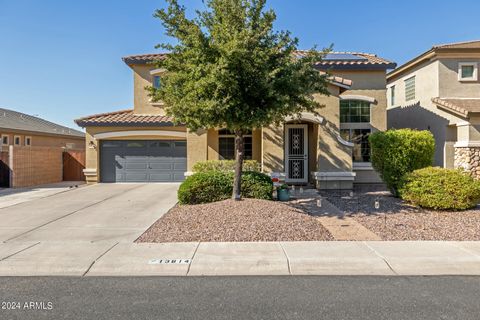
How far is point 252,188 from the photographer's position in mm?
10125

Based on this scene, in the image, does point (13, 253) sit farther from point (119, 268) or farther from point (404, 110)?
point (404, 110)

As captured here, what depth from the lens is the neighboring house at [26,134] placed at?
67.5 feet

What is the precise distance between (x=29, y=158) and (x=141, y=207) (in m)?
9.88

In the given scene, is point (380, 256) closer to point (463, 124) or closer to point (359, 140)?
point (359, 140)

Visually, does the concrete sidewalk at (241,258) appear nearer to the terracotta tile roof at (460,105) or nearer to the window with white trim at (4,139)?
the terracotta tile roof at (460,105)

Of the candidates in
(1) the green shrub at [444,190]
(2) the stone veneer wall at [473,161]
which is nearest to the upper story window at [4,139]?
(1) the green shrub at [444,190]

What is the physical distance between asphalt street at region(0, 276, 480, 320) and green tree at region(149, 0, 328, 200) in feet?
15.3

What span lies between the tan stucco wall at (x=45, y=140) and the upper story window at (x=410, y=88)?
24582 mm

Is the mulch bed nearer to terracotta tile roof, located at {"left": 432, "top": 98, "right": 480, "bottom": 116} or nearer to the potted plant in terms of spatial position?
the potted plant

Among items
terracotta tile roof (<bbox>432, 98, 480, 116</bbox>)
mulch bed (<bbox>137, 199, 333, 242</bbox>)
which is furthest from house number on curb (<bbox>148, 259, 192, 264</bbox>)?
terracotta tile roof (<bbox>432, 98, 480, 116</bbox>)

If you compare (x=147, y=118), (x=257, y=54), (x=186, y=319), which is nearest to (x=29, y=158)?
(x=147, y=118)

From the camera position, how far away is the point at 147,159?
1656 cm

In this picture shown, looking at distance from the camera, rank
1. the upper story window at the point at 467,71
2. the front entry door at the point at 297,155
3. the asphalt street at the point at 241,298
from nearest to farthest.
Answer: the asphalt street at the point at 241,298 < the front entry door at the point at 297,155 < the upper story window at the point at 467,71

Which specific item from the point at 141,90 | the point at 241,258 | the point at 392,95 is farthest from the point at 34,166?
the point at 392,95
